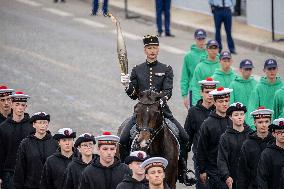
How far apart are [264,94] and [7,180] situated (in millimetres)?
5282

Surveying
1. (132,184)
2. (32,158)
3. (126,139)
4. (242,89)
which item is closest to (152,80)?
(126,139)

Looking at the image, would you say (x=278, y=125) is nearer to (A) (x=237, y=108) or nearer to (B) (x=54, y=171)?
(A) (x=237, y=108)

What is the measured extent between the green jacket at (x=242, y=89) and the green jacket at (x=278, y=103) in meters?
1.33

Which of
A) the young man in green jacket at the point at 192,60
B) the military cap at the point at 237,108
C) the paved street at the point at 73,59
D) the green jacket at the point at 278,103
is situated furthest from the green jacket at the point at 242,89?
the paved street at the point at 73,59

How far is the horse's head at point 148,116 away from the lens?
71.3 feet

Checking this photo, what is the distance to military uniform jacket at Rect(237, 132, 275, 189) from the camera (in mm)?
22516

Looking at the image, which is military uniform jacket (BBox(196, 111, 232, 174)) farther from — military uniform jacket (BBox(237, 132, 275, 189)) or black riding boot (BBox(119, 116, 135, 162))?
military uniform jacket (BBox(237, 132, 275, 189))

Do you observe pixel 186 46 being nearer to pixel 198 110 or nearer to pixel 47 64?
pixel 47 64

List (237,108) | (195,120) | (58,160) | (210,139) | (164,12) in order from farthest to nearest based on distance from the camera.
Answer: (164,12) < (195,120) < (210,139) < (237,108) < (58,160)

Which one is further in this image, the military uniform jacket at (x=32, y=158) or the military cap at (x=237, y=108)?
the military uniform jacket at (x=32, y=158)

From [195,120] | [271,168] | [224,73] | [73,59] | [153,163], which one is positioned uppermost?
[73,59]

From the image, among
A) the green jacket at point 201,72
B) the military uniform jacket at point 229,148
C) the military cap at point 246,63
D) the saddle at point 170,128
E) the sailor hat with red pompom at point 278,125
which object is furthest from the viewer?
the green jacket at point 201,72

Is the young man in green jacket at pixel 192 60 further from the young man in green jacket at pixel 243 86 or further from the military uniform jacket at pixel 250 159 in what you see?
the military uniform jacket at pixel 250 159

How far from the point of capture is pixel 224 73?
2741cm
